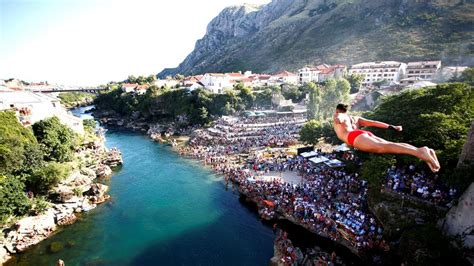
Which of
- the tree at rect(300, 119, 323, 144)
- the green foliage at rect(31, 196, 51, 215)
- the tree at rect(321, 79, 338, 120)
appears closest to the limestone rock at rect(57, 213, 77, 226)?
the green foliage at rect(31, 196, 51, 215)

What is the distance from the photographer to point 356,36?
98.6m

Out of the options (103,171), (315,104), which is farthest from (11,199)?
(315,104)

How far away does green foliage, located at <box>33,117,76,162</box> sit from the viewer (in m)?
29.2

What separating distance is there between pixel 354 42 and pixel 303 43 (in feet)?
71.7

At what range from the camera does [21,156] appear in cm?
2398

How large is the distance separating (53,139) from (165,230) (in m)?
18.4

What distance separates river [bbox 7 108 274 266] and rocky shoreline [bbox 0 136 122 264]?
2.68 feet

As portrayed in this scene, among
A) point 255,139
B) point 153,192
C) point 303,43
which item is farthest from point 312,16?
point 153,192

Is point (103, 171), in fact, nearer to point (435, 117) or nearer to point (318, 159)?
point (318, 159)

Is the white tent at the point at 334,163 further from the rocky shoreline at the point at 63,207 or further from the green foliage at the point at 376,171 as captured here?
the rocky shoreline at the point at 63,207

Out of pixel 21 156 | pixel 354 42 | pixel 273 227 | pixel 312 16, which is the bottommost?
pixel 273 227

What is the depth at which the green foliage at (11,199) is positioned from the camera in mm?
19344

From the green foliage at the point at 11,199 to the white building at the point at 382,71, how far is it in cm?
6936

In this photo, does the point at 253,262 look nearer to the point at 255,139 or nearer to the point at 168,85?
the point at 255,139
